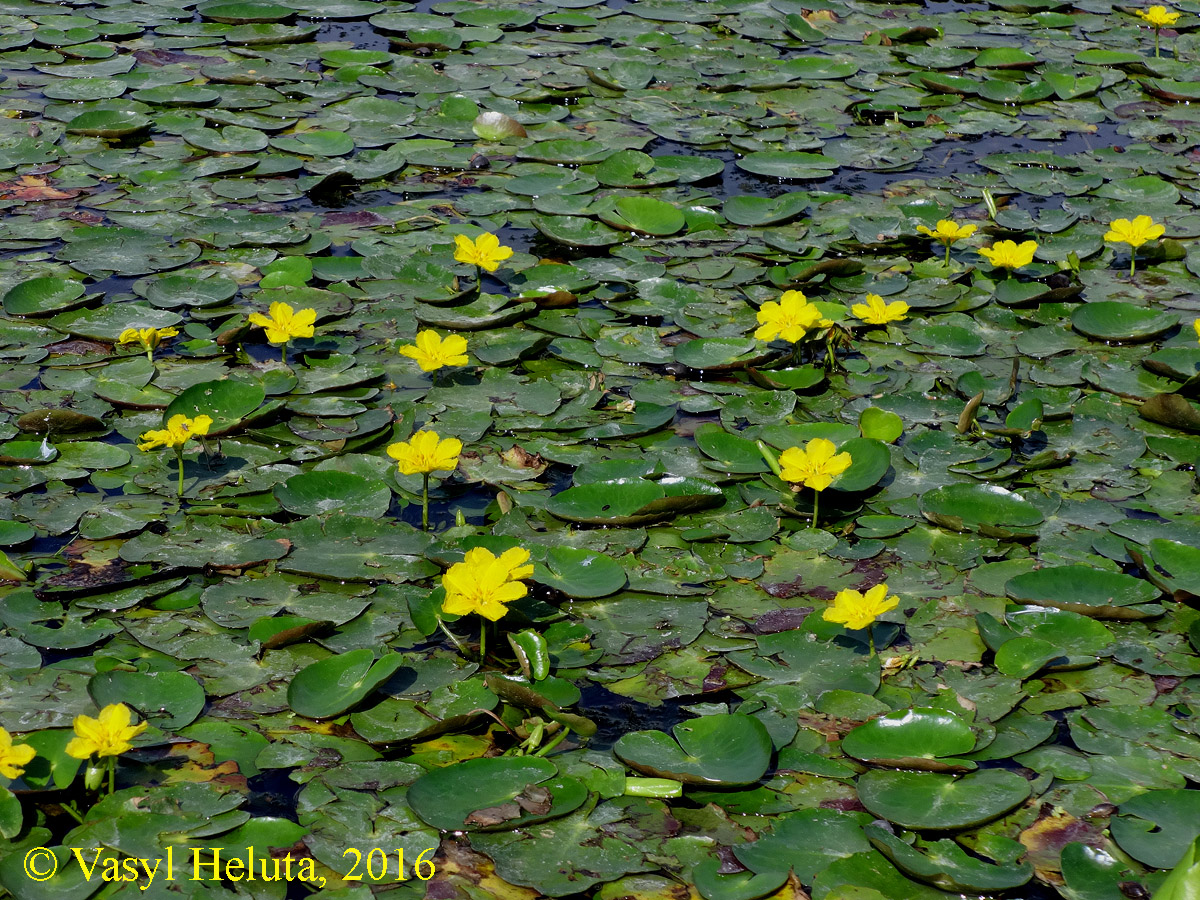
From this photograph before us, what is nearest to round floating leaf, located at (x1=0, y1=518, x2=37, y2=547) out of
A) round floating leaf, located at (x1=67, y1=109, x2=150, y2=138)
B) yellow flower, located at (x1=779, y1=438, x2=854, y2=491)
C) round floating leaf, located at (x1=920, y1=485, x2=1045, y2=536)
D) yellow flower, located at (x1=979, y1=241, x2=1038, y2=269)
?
yellow flower, located at (x1=779, y1=438, x2=854, y2=491)

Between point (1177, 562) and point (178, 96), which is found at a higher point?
point (178, 96)

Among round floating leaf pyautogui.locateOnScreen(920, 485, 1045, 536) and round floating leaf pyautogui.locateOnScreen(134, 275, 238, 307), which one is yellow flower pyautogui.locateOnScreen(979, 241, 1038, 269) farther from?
round floating leaf pyautogui.locateOnScreen(134, 275, 238, 307)

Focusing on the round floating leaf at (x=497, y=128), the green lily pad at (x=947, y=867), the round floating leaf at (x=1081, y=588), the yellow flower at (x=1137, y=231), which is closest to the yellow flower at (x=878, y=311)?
the yellow flower at (x=1137, y=231)

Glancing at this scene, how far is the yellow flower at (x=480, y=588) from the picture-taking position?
2.41 m

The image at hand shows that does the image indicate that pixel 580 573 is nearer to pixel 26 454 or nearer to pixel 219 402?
pixel 219 402

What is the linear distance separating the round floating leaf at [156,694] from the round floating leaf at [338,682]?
0.20 meters

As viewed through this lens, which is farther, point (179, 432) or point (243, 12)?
point (243, 12)

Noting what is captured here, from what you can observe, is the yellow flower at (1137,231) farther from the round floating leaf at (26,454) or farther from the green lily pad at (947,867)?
the round floating leaf at (26,454)

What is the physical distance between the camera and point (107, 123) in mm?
4969

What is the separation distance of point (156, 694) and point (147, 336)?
1.47m

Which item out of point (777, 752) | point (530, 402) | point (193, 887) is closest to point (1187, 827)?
point (777, 752)

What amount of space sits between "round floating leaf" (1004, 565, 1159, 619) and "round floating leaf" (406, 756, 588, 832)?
120 centimetres

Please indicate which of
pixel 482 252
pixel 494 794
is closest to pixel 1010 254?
pixel 482 252

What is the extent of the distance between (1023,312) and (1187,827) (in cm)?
228
